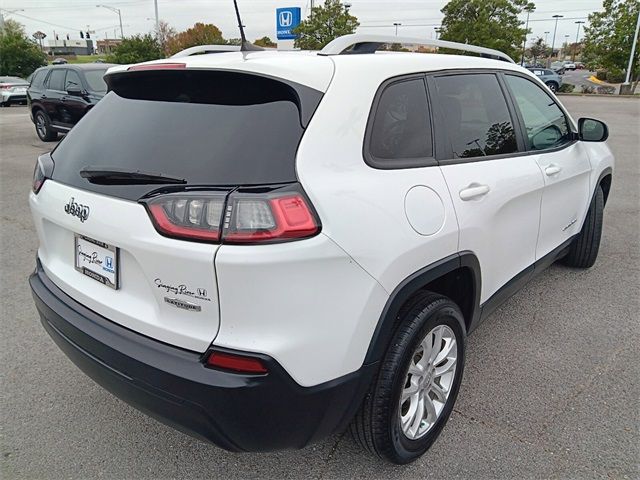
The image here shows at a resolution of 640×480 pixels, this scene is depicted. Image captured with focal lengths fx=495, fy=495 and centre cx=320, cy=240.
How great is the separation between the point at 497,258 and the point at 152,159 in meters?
1.80

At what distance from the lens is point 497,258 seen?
2.63 meters

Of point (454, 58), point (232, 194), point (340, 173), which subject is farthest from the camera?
point (454, 58)

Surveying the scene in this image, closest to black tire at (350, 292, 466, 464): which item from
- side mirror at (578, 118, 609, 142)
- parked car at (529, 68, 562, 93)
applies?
side mirror at (578, 118, 609, 142)

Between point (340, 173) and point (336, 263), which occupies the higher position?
point (340, 173)

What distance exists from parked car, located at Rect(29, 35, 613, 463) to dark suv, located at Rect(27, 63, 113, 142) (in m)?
9.40

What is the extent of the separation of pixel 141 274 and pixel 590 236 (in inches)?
147

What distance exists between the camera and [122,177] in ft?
5.96

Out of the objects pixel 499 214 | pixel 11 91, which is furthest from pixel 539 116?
pixel 11 91

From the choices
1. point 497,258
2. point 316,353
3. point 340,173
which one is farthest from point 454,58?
point 316,353

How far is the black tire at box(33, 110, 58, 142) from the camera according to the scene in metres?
12.2

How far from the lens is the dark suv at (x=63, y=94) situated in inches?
424

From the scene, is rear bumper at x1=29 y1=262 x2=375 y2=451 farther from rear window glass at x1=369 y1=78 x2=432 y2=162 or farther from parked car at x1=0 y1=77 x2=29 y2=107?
parked car at x1=0 y1=77 x2=29 y2=107

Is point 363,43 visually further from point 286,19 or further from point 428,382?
point 286,19

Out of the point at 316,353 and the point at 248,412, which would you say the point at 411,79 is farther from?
the point at 248,412
